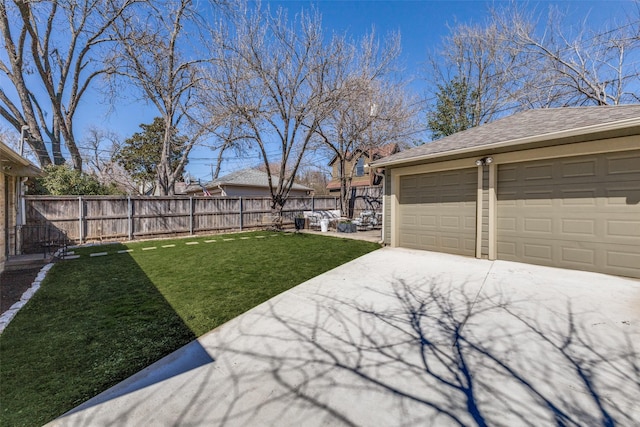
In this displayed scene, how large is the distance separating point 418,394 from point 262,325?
1751 millimetres

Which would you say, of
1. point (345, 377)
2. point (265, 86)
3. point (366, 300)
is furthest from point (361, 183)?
point (345, 377)

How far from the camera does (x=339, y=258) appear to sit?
6.45 meters

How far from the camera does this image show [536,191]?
210 inches

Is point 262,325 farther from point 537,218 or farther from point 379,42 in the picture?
point 379,42

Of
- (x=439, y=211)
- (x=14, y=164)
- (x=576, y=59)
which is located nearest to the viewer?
(x=14, y=164)

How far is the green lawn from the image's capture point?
6.81 feet

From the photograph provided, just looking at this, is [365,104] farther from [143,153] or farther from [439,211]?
[143,153]

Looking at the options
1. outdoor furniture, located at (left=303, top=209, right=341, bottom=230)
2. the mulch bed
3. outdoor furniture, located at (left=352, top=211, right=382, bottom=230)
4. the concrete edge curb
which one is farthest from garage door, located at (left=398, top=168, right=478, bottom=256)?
the mulch bed

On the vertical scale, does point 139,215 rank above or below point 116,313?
above

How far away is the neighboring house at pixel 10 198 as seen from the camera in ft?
18.9

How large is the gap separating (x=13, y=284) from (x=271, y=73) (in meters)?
8.68

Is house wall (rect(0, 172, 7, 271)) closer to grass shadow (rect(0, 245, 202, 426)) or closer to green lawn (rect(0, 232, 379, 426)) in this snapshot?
green lawn (rect(0, 232, 379, 426))

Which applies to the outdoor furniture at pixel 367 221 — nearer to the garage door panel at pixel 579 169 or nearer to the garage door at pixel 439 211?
the garage door at pixel 439 211

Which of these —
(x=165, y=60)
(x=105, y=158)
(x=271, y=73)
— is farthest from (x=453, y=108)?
(x=105, y=158)
